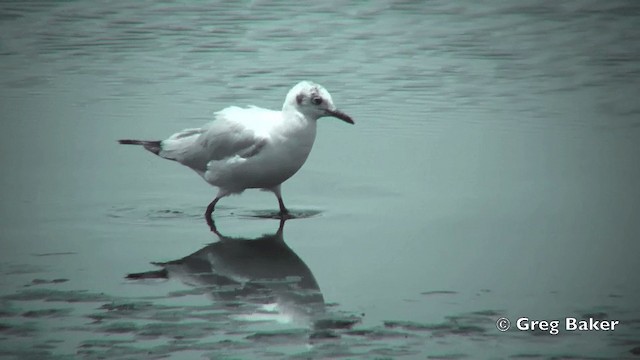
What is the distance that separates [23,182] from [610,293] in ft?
16.0

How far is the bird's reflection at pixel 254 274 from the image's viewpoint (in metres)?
5.57

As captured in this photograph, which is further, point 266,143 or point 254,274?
point 266,143

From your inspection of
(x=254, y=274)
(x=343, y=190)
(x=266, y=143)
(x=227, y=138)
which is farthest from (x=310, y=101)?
(x=254, y=274)

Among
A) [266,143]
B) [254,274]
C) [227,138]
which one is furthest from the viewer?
[227,138]

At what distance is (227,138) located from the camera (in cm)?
788

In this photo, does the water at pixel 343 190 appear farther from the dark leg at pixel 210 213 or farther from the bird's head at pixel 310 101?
the bird's head at pixel 310 101

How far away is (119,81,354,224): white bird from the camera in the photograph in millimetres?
7637

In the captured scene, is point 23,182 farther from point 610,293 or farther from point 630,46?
point 630,46

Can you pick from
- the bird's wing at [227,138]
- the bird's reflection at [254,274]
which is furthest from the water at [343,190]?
the bird's wing at [227,138]

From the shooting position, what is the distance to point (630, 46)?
42.5 feet

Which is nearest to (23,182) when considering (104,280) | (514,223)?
(104,280)

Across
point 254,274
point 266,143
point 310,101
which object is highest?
point 310,101

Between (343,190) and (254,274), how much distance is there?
2.35 meters

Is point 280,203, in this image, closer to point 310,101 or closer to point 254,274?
point 310,101
